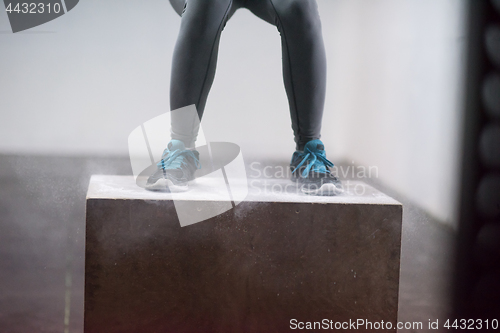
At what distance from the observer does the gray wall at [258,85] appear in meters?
1.18

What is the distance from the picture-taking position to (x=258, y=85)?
1272 millimetres

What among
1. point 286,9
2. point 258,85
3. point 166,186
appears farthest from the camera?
point 258,85

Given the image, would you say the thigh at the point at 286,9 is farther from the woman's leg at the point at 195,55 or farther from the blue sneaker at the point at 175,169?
the blue sneaker at the point at 175,169

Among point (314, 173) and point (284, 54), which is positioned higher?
point (284, 54)

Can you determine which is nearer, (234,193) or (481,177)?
(234,193)

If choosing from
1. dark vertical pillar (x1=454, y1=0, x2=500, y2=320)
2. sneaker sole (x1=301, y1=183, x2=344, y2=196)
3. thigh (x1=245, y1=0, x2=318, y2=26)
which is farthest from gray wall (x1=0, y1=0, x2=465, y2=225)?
sneaker sole (x1=301, y1=183, x2=344, y2=196)

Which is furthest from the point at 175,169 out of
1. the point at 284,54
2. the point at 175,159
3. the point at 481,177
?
the point at 481,177

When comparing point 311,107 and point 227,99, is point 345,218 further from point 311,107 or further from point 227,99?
point 227,99

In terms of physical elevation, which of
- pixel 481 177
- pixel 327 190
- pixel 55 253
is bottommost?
pixel 55 253

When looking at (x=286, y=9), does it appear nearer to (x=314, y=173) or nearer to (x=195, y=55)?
(x=195, y=55)

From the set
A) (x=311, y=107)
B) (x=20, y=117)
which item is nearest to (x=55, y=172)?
(x=20, y=117)

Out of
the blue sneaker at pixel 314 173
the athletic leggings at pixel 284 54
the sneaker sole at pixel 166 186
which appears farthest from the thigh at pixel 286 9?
the sneaker sole at pixel 166 186

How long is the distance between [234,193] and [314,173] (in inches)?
7.4

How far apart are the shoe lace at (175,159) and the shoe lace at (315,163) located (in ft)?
0.80
